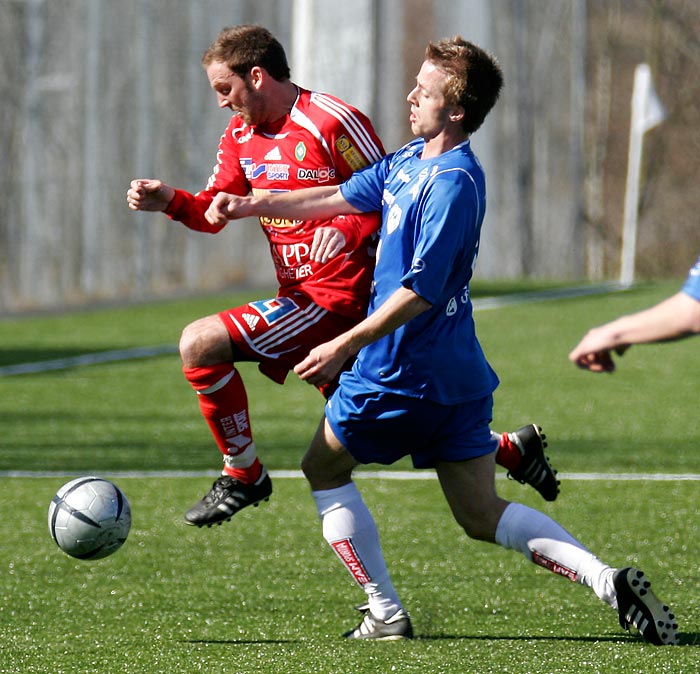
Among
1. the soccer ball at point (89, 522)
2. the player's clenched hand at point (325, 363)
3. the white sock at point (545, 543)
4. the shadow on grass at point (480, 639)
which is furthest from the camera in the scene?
the soccer ball at point (89, 522)

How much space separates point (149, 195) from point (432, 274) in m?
1.43

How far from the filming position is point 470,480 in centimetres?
430

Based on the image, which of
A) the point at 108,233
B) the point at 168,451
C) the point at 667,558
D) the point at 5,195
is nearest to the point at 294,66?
the point at 108,233

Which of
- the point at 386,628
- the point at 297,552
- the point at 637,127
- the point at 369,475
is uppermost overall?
the point at 386,628

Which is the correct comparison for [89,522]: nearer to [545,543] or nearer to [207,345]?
[207,345]

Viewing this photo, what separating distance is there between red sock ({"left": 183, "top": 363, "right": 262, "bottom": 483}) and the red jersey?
15.7 inches

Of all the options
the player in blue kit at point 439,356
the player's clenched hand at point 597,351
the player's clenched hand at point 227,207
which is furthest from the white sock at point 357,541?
the player's clenched hand at point 597,351

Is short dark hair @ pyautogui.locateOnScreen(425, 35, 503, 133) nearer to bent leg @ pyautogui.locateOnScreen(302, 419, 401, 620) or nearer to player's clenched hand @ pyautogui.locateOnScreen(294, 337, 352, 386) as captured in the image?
player's clenched hand @ pyautogui.locateOnScreen(294, 337, 352, 386)

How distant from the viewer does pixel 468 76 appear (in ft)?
13.5

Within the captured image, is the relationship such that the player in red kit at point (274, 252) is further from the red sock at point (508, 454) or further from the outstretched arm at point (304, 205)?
the outstretched arm at point (304, 205)

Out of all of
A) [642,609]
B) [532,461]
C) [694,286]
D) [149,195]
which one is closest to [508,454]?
[532,461]

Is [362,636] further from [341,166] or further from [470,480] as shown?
[341,166]

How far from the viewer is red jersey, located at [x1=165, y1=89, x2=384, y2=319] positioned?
504 cm

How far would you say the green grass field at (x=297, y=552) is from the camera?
4.38 meters
